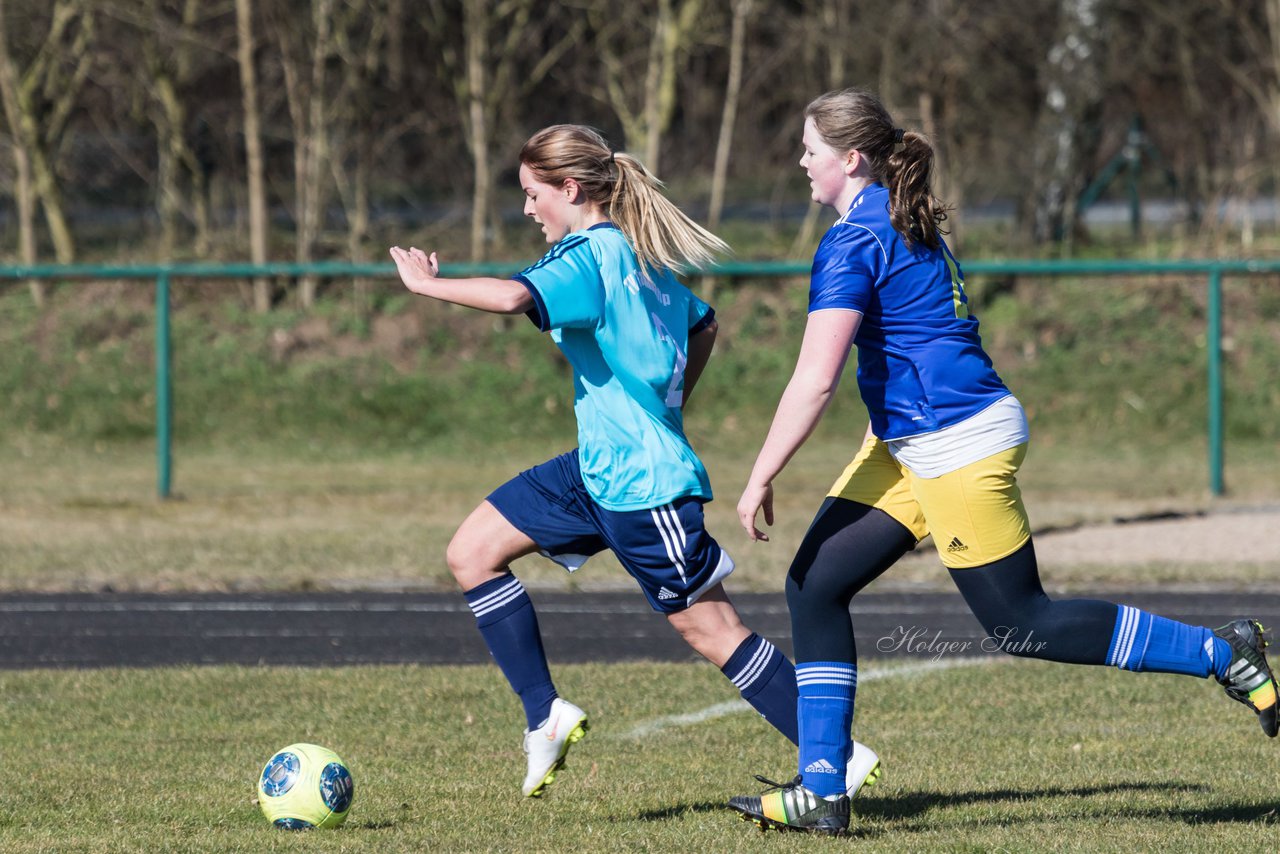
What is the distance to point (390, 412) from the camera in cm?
1761

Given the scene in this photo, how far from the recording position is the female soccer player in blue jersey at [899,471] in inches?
167

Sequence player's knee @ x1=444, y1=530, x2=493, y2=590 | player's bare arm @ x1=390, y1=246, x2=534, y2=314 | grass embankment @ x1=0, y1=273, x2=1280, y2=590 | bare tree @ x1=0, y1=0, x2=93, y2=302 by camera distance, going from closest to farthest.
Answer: player's bare arm @ x1=390, y1=246, x2=534, y2=314 → player's knee @ x1=444, y1=530, x2=493, y2=590 → grass embankment @ x1=0, y1=273, x2=1280, y2=590 → bare tree @ x1=0, y1=0, x2=93, y2=302

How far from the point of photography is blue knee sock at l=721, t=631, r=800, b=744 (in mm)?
4641

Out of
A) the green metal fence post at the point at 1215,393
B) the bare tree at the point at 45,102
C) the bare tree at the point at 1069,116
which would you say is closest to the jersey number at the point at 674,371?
the green metal fence post at the point at 1215,393

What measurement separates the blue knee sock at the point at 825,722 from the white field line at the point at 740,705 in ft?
5.05

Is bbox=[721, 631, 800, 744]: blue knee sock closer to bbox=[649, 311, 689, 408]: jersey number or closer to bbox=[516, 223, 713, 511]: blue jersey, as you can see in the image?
bbox=[516, 223, 713, 511]: blue jersey

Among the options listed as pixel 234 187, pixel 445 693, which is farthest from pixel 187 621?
pixel 234 187

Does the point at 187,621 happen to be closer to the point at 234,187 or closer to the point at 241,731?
the point at 241,731

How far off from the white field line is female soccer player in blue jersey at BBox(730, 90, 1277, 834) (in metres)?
1.59

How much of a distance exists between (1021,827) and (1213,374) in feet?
32.1

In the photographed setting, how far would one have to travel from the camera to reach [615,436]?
4477 millimetres

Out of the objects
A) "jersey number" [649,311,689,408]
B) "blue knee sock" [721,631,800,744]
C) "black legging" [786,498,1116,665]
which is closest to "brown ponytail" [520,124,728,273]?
"jersey number" [649,311,689,408]

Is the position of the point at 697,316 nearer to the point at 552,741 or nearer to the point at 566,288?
the point at 566,288

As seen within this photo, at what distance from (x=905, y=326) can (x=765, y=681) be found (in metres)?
1.06
